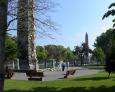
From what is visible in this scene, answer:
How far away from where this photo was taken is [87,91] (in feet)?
84.4

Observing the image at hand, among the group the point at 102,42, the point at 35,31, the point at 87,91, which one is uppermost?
the point at 102,42

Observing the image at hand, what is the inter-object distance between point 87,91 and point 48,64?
176 feet

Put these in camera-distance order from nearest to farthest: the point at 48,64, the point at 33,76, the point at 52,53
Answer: the point at 33,76 → the point at 48,64 → the point at 52,53

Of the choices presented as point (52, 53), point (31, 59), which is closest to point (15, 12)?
point (31, 59)

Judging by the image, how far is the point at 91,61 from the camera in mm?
171500

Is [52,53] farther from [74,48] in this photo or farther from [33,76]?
[33,76]

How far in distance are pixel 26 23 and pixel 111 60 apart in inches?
1068

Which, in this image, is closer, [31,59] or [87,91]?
[87,91]

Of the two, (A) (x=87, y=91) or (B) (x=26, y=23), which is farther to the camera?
(A) (x=87, y=91)

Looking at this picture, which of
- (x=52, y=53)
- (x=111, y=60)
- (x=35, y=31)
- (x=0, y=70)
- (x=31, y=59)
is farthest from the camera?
(x=52, y=53)

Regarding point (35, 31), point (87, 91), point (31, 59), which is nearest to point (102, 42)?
point (31, 59)

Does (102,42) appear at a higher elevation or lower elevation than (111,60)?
higher

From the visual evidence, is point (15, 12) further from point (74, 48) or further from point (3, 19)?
point (74, 48)

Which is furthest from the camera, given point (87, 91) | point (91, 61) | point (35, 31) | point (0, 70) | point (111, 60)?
point (91, 61)
